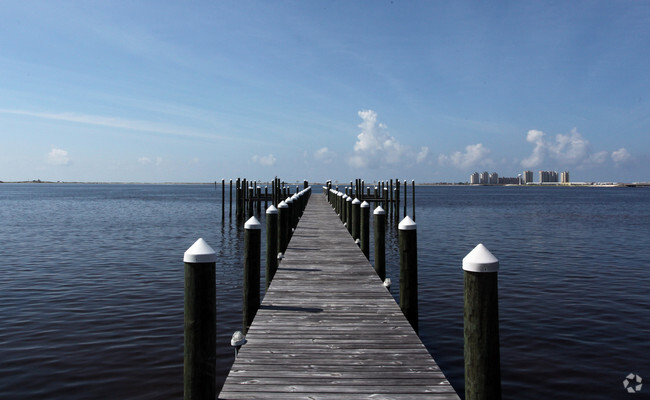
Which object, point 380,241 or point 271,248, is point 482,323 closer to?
point 271,248

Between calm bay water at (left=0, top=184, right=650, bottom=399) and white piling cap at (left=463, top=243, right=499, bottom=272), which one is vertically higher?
white piling cap at (left=463, top=243, right=499, bottom=272)

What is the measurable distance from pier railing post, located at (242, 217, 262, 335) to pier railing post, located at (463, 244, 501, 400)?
152 inches

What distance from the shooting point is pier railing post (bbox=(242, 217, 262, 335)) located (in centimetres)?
717

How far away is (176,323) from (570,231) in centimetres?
2902

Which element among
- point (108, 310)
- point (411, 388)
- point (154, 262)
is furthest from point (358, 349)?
point (154, 262)

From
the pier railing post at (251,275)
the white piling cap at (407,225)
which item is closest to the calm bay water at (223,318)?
the pier railing post at (251,275)

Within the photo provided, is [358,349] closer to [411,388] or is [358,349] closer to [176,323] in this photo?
[411,388]

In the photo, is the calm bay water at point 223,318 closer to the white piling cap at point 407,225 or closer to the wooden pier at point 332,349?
the wooden pier at point 332,349

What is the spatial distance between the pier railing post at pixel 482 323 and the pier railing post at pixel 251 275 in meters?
3.86

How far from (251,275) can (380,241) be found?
380 cm

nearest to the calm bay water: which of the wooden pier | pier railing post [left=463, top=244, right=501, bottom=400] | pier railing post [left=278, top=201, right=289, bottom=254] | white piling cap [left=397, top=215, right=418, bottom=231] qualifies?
the wooden pier

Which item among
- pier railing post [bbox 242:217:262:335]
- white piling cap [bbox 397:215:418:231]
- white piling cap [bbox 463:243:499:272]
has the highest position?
white piling cap [bbox 397:215:418:231]

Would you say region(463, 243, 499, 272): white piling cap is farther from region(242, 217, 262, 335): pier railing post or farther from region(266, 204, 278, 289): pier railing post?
region(266, 204, 278, 289): pier railing post

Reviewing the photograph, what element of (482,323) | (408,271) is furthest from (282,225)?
(482,323)
